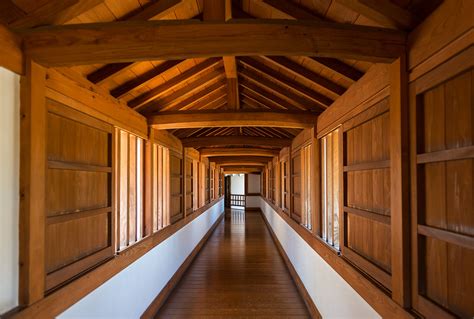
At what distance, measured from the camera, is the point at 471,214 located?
111 centimetres

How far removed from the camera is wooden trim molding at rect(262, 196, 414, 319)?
1559 millimetres

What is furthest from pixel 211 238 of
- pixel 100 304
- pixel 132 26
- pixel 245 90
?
pixel 132 26

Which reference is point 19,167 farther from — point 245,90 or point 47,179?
point 245,90

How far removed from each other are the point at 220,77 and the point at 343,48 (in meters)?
2.13

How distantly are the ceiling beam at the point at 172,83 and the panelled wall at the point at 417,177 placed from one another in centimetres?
146

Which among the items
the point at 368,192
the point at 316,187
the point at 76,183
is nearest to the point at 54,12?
the point at 76,183

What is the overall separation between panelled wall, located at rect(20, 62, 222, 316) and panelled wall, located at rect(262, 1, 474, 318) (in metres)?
1.88

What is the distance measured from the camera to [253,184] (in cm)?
1619

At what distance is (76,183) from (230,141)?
3780 millimetres

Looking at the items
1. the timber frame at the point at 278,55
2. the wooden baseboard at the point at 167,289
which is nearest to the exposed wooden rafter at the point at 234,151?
the wooden baseboard at the point at 167,289

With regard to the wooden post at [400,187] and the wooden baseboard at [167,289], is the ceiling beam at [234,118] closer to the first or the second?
the wooden post at [400,187]

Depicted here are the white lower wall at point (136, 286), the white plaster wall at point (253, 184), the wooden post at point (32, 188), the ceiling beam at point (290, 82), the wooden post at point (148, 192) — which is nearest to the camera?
the wooden post at point (32, 188)

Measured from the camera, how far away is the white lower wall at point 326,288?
2135 mm

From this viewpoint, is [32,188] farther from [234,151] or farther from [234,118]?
[234,151]
